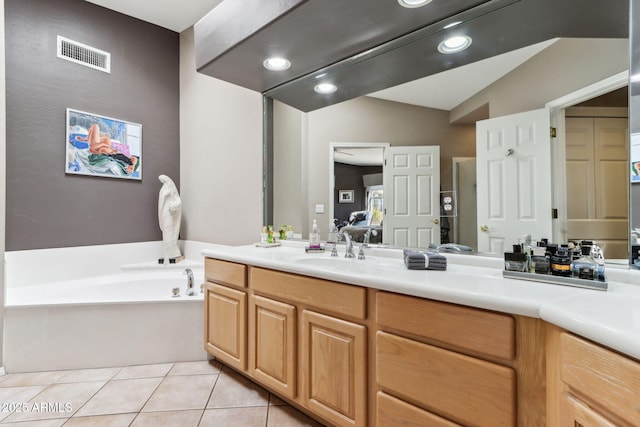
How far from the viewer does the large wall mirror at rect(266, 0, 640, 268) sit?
1193mm

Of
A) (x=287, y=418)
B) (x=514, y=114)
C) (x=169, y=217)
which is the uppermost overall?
(x=514, y=114)

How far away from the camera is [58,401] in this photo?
67.9 inches

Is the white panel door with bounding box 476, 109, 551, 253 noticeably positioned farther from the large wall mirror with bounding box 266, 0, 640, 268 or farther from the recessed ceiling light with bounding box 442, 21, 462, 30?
the recessed ceiling light with bounding box 442, 21, 462, 30

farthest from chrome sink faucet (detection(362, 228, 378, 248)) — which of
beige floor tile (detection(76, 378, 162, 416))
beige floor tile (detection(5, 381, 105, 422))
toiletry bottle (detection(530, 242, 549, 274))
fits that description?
beige floor tile (detection(5, 381, 105, 422))

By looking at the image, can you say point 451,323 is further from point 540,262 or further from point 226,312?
point 226,312

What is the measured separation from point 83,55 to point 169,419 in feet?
10.2

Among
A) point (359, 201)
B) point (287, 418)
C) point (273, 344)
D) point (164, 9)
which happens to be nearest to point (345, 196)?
point (359, 201)

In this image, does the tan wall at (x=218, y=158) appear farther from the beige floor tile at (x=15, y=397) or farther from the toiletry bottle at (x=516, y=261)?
the toiletry bottle at (x=516, y=261)

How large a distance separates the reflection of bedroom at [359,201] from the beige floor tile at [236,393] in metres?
1.12

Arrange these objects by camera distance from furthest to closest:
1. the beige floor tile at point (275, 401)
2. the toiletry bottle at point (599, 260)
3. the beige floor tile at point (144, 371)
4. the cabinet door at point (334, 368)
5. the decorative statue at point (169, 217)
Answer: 1. the decorative statue at point (169, 217)
2. the beige floor tile at point (144, 371)
3. the beige floor tile at point (275, 401)
4. the cabinet door at point (334, 368)
5. the toiletry bottle at point (599, 260)

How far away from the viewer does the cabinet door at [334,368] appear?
4.06ft


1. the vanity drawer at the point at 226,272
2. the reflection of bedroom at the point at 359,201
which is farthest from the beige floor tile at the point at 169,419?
the reflection of bedroom at the point at 359,201

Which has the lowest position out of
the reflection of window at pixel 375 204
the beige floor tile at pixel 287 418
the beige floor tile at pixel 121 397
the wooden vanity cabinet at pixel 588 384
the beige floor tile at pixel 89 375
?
the beige floor tile at pixel 287 418

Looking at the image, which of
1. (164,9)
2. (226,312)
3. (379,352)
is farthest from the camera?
(164,9)
